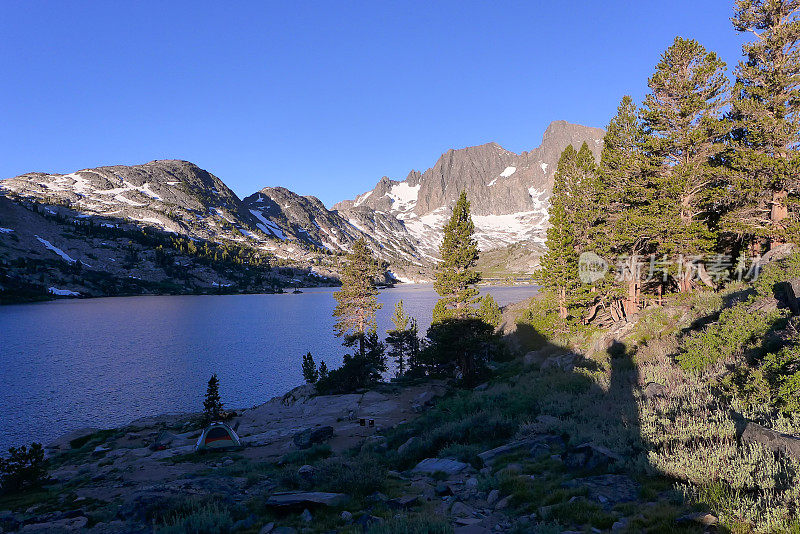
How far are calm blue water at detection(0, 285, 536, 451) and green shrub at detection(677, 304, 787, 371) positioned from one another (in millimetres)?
39699

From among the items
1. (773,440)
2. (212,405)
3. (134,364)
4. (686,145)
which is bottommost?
(134,364)

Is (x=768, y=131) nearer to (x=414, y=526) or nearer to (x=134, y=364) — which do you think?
(x=414, y=526)

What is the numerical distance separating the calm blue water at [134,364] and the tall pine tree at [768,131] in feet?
156

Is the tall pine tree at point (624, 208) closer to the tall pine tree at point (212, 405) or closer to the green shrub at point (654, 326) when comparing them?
the green shrub at point (654, 326)

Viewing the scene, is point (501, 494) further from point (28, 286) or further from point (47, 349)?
point (28, 286)

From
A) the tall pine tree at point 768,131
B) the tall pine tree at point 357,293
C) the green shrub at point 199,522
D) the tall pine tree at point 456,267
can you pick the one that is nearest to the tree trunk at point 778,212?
the tall pine tree at point 768,131

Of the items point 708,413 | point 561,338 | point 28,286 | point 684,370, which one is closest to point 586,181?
point 561,338

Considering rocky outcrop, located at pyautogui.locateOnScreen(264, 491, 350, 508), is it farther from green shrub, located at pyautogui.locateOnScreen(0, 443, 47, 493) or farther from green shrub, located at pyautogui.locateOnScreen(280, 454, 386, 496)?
green shrub, located at pyautogui.locateOnScreen(0, 443, 47, 493)

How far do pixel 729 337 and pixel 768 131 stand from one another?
78.4 ft

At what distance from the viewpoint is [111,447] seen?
90.4ft

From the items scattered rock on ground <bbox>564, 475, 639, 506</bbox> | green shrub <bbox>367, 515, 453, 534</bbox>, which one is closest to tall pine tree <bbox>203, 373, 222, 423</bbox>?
green shrub <bbox>367, 515, 453, 534</bbox>

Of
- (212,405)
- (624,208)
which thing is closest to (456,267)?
(624,208)

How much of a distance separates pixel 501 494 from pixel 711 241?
29.9 metres

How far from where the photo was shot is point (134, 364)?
5675 cm
